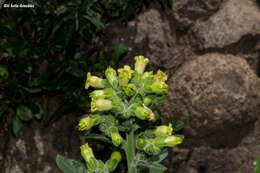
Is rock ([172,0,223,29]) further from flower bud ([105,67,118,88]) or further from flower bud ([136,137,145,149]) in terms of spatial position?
flower bud ([136,137,145,149])

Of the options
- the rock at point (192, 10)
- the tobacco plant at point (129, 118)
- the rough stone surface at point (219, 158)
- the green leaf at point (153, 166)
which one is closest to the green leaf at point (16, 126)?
the rough stone surface at point (219, 158)

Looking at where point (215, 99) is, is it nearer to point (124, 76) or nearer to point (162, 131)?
point (162, 131)

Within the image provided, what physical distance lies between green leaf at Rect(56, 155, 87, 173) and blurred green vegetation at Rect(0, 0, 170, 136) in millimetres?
2015

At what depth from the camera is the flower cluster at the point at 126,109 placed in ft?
8.61

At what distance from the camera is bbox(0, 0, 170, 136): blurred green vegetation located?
499cm

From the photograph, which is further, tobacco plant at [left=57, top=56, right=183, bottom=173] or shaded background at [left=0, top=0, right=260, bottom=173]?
shaded background at [left=0, top=0, right=260, bottom=173]

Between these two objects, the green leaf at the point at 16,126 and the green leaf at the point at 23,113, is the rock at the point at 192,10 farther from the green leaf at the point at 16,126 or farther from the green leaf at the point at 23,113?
the green leaf at the point at 16,126

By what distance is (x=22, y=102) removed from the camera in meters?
5.03

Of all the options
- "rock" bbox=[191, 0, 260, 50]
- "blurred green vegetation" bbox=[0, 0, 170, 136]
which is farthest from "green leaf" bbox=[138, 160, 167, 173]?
"rock" bbox=[191, 0, 260, 50]

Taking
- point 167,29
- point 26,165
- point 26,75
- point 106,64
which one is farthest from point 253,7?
point 26,165

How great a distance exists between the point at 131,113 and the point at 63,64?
2675mm

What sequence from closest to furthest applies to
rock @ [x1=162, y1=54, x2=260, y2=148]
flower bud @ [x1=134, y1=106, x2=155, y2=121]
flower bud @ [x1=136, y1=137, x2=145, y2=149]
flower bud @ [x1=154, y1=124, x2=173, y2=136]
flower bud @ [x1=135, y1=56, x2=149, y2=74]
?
flower bud @ [x1=134, y1=106, x2=155, y2=121] → flower bud @ [x1=136, y1=137, x2=145, y2=149] → flower bud @ [x1=154, y1=124, x2=173, y2=136] → flower bud @ [x1=135, y1=56, x2=149, y2=74] → rock @ [x1=162, y1=54, x2=260, y2=148]

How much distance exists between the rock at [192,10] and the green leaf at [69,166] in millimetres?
2837

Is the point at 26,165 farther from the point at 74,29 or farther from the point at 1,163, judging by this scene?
the point at 74,29
